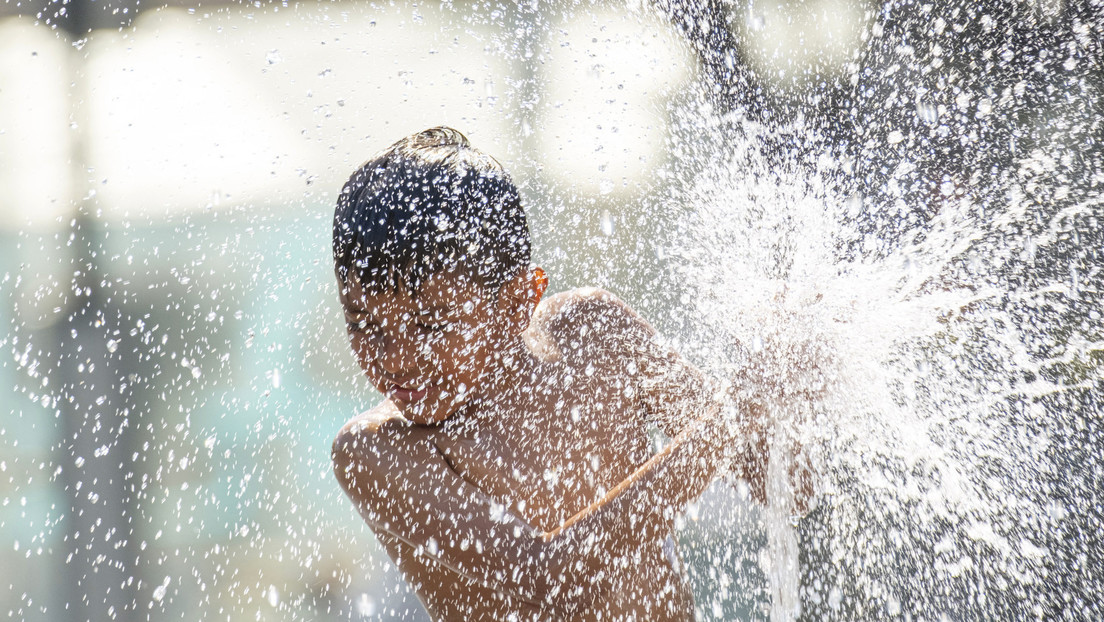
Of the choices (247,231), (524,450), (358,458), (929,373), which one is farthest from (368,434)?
(247,231)

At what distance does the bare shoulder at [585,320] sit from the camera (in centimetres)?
72

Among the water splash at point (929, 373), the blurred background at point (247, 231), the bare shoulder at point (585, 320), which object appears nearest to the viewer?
the bare shoulder at point (585, 320)

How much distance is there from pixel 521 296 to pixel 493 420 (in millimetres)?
115

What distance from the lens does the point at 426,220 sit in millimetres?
577

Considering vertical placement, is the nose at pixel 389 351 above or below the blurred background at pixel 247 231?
above

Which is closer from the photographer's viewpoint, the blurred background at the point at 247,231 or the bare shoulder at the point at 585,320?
the bare shoulder at the point at 585,320

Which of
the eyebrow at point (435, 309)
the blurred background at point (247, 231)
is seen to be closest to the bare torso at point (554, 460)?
the eyebrow at point (435, 309)

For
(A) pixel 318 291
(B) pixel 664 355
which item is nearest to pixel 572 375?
(B) pixel 664 355

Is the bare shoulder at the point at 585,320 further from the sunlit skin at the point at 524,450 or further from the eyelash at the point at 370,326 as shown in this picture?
the eyelash at the point at 370,326

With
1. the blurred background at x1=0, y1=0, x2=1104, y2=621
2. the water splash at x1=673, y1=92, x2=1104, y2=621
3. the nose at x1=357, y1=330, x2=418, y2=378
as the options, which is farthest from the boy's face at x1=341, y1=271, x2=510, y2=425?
the blurred background at x1=0, y1=0, x2=1104, y2=621

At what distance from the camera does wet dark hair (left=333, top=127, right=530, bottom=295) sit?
0.57 meters

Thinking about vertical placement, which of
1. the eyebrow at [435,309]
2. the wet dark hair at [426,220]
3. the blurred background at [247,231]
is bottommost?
the blurred background at [247,231]

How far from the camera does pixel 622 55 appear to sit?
165cm

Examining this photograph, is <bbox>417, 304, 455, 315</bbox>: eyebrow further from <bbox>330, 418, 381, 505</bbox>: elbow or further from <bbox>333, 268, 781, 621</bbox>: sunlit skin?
<bbox>330, 418, 381, 505</bbox>: elbow
